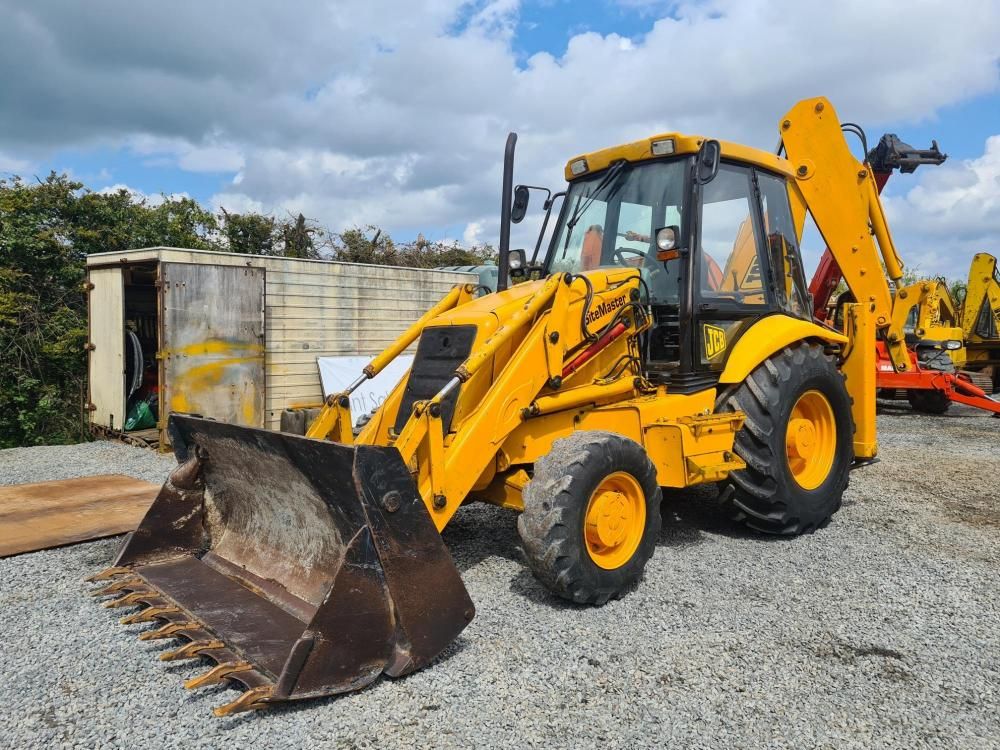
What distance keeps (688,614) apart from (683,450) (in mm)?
1002

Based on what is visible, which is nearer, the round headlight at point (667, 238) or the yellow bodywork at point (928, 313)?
the round headlight at point (667, 238)

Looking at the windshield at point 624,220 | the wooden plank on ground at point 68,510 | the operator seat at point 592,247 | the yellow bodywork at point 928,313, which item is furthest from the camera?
the yellow bodywork at point 928,313

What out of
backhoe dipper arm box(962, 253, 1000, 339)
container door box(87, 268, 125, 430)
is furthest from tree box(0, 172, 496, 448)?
backhoe dipper arm box(962, 253, 1000, 339)

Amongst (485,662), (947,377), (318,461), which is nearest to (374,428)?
(318,461)

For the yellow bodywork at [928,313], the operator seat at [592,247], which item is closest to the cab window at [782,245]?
the operator seat at [592,247]

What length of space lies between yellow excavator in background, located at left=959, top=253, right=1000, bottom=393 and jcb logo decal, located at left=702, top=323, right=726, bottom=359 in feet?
39.5

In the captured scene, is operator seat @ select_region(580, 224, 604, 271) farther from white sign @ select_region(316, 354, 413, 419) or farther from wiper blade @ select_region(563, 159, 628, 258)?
white sign @ select_region(316, 354, 413, 419)

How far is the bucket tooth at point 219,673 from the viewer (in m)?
2.78

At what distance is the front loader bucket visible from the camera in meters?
2.92

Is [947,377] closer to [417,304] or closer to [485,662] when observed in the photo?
[417,304]

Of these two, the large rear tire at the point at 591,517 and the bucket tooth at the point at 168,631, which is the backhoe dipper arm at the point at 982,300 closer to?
the large rear tire at the point at 591,517

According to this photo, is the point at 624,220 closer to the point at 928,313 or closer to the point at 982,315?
the point at 928,313

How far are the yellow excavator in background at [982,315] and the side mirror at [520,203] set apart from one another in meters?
12.5

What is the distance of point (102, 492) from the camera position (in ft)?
21.5
